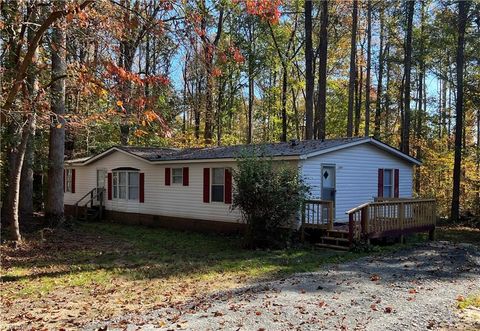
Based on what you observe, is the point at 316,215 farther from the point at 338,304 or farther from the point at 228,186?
the point at 338,304

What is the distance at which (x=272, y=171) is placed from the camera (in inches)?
467

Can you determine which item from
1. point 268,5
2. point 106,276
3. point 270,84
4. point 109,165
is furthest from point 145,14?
point 270,84

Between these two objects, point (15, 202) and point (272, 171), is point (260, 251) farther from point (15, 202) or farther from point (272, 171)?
point (15, 202)

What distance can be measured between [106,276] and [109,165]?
11.9m

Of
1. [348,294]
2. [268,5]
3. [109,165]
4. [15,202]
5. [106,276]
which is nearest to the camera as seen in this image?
[268,5]

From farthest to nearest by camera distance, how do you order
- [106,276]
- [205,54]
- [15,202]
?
[15,202] < [106,276] < [205,54]

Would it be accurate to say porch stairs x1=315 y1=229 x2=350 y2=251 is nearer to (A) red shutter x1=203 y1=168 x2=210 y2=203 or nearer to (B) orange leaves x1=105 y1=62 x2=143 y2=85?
(A) red shutter x1=203 y1=168 x2=210 y2=203

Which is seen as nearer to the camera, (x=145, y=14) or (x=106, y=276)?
(x=145, y=14)

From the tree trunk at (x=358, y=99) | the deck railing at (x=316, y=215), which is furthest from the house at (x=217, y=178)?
the tree trunk at (x=358, y=99)

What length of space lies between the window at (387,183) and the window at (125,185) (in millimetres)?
9598

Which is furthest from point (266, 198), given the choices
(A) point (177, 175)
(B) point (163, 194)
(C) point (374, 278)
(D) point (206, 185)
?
(B) point (163, 194)

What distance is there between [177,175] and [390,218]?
7.73 m

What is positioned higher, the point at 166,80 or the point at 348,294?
the point at 166,80

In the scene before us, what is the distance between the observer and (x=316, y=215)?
1280 centimetres
